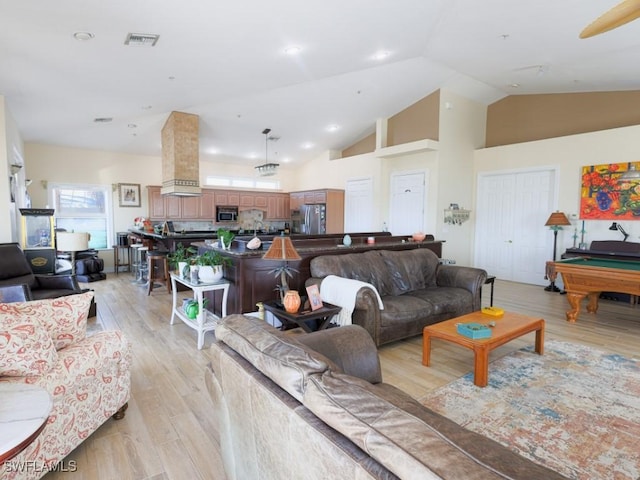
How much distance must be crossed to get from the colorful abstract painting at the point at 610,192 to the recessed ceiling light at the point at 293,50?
5.36 m

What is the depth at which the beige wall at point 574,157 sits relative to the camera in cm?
574

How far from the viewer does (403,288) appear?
163 inches

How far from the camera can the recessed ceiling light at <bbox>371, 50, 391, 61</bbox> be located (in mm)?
5000

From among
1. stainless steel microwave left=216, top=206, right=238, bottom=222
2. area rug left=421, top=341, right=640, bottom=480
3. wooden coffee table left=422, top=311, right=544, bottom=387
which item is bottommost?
area rug left=421, top=341, right=640, bottom=480

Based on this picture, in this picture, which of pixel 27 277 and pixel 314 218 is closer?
pixel 27 277

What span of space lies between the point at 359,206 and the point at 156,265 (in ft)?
15.3

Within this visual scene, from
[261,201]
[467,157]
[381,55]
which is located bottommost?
[261,201]

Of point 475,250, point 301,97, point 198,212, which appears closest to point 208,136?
point 198,212

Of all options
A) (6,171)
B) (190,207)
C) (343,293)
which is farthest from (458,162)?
(6,171)

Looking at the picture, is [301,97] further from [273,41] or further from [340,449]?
[340,449]

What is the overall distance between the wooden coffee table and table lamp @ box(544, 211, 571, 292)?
3491 mm

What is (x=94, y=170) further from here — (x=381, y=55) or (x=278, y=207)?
(x=381, y=55)

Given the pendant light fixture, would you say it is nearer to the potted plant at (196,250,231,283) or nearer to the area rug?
the potted plant at (196,250,231,283)

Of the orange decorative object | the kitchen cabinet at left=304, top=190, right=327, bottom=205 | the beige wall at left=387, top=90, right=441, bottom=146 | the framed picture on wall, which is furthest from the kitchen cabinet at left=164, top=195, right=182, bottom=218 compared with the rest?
the orange decorative object
